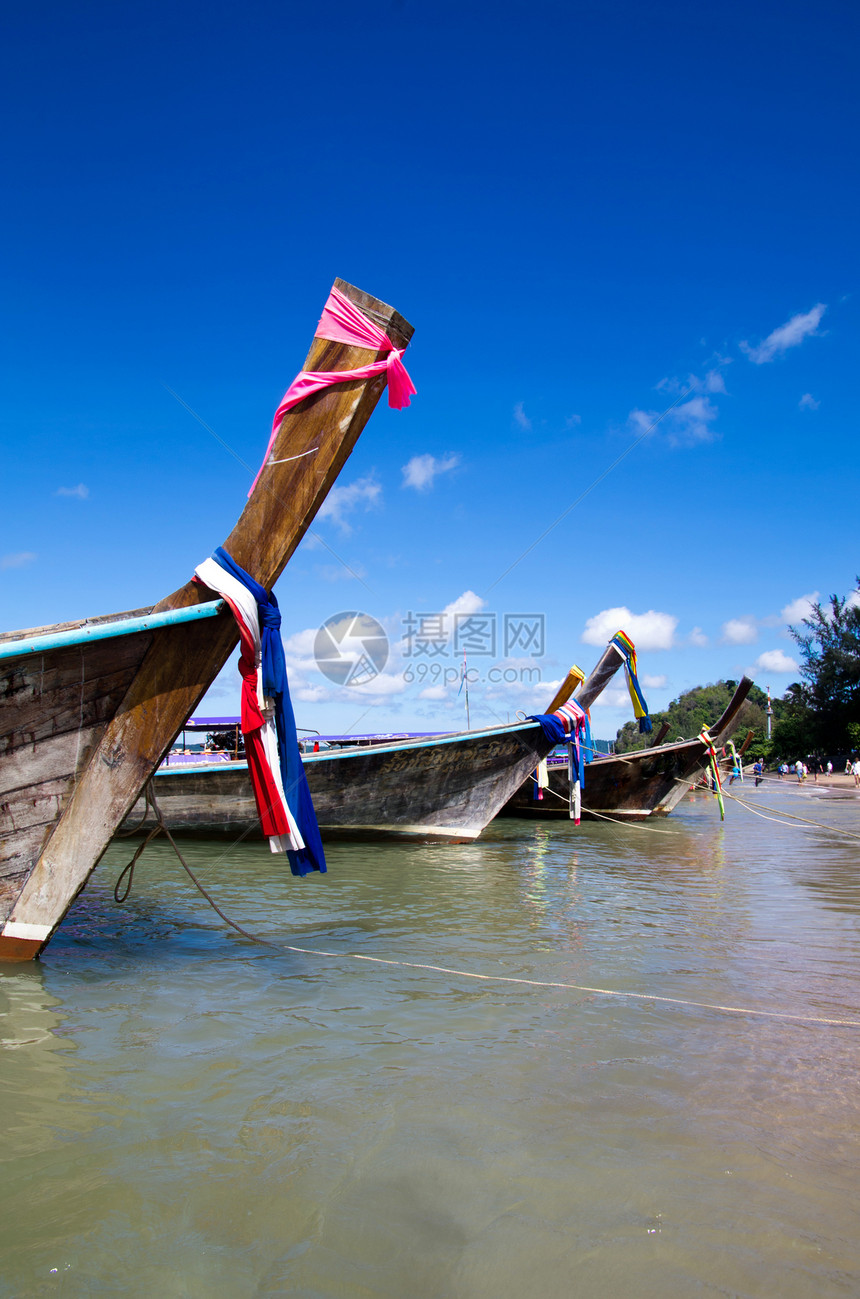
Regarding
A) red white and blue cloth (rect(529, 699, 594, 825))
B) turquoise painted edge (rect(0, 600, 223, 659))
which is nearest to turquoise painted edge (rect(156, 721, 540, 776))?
red white and blue cloth (rect(529, 699, 594, 825))

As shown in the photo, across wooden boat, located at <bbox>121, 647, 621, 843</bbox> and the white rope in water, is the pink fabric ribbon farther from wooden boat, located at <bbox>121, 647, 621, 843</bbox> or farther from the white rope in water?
wooden boat, located at <bbox>121, 647, 621, 843</bbox>

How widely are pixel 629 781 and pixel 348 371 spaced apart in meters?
14.7

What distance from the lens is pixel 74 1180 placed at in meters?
2.25

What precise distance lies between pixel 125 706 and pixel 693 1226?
10.8 feet

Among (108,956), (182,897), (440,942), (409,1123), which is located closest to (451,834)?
(182,897)

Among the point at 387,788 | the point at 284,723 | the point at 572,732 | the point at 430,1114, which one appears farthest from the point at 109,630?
the point at 572,732

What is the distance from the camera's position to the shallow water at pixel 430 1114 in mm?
1930

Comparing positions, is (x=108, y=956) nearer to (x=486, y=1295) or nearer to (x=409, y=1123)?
(x=409, y=1123)

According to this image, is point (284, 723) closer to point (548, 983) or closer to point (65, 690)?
point (65, 690)

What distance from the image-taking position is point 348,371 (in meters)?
4.04

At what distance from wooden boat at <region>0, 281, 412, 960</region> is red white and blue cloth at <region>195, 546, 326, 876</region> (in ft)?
0.35

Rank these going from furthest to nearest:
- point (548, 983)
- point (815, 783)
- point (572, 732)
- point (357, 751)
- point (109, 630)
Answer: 1. point (815, 783)
2. point (572, 732)
3. point (357, 751)
4. point (548, 983)
5. point (109, 630)

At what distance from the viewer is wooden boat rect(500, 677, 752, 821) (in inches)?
666

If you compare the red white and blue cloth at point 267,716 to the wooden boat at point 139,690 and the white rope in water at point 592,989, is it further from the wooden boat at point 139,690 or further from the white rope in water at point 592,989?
the white rope in water at point 592,989
